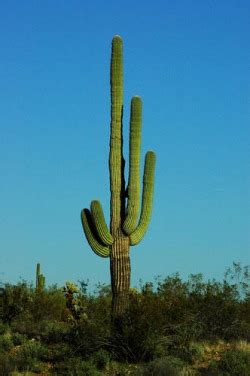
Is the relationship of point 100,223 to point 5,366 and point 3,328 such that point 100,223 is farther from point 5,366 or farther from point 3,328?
point 3,328

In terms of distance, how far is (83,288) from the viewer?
2395cm

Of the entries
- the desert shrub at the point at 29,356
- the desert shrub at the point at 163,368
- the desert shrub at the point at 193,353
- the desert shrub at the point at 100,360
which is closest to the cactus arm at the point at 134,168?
the desert shrub at the point at 100,360

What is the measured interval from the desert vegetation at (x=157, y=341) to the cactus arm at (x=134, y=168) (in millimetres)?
1910

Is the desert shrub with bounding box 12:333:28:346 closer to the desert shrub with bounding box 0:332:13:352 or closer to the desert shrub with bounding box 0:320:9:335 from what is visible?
the desert shrub with bounding box 0:332:13:352

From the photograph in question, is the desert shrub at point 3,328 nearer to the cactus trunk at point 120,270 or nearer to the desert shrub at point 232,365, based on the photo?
the cactus trunk at point 120,270

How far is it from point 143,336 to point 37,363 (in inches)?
103

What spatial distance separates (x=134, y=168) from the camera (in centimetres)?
1866

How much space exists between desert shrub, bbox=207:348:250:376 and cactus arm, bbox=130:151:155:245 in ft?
14.2

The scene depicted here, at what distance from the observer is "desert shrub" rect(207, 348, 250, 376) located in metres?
14.4

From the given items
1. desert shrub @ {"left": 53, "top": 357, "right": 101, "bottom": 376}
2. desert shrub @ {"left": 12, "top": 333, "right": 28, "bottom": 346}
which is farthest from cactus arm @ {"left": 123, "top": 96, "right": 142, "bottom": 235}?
desert shrub @ {"left": 12, "top": 333, "right": 28, "bottom": 346}

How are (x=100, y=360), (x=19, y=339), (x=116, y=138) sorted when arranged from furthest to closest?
Answer: (x=19, y=339), (x=116, y=138), (x=100, y=360)

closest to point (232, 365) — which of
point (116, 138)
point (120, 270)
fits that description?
point (120, 270)

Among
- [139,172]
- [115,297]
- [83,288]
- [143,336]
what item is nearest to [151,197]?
[139,172]

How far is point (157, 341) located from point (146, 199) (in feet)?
13.9
